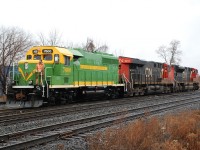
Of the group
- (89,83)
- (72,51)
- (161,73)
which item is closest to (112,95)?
(89,83)

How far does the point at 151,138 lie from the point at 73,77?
11647mm

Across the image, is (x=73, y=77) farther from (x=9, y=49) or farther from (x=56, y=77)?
(x=9, y=49)

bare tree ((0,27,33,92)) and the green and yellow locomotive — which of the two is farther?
bare tree ((0,27,33,92))

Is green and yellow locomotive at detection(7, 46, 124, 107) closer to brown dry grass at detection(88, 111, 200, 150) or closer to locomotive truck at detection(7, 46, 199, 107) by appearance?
locomotive truck at detection(7, 46, 199, 107)

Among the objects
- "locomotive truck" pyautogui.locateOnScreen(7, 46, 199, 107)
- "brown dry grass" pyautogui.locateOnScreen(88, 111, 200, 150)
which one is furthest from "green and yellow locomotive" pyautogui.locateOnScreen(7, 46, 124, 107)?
"brown dry grass" pyautogui.locateOnScreen(88, 111, 200, 150)

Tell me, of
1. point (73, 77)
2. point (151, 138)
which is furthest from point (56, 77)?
point (151, 138)

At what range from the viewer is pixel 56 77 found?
678 inches

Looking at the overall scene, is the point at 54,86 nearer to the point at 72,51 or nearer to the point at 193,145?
the point at 72,51

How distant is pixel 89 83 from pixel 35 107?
4.53m

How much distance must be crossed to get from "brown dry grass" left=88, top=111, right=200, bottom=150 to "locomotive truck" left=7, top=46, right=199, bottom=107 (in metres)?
8.50

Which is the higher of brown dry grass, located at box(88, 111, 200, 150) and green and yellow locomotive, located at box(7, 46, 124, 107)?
green and yellow locomotive, located at box(7, 46, 124, 107)

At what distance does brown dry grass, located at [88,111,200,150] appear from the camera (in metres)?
6.90

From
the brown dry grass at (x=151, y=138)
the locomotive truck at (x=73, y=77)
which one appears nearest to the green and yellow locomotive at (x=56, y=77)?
the locomotive truck at (x=73, y=77)

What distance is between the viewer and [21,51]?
36.6 m
